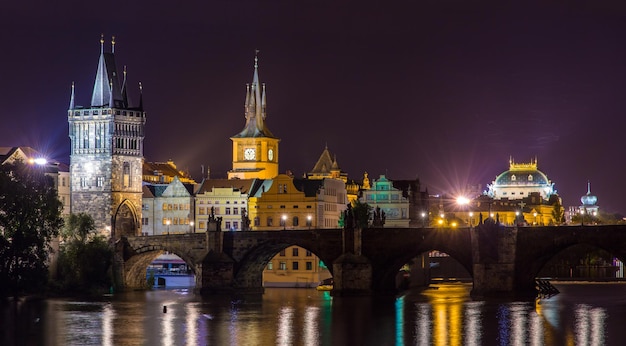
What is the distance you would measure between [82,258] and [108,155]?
2049cm

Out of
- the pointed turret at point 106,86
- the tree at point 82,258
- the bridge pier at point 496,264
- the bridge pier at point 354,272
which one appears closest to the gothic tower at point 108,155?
the pointed turret at point 106,86

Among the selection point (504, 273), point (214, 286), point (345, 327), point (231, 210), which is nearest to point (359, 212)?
point (231, 210)

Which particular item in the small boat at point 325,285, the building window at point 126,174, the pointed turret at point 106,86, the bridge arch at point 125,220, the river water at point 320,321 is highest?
the pointed turret at point 106,86

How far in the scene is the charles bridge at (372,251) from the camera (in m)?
139

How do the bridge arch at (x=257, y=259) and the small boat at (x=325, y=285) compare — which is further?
the small boat at (x=325, y=285)

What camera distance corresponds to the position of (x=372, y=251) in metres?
147

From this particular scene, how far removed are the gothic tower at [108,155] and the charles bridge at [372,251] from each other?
9.78 metres

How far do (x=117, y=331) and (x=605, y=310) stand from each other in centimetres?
3954

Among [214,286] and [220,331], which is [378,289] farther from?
[220,331]

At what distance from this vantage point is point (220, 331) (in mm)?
117500

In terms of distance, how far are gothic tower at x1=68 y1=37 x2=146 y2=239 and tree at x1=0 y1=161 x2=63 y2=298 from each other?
26.1m

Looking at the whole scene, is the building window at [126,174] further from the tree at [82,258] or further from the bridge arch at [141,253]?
the tree at [82,258]

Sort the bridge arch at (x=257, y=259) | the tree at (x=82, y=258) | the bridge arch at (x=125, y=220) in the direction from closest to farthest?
the bridge arch at (x=257, y=259) < the tree at (x=82, y=258) < the bridge arch at (x=125, y=220)

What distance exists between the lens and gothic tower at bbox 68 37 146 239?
172750 millimetres
